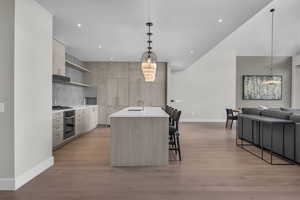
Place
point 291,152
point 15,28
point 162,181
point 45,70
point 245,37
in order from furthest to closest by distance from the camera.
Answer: point 245,37
point 291,152
point 45,70
point 162,181
point 15,28

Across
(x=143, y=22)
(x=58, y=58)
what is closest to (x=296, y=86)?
(x=143, y=22)

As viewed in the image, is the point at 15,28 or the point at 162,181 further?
the point at 162,181

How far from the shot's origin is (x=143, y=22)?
3.86m

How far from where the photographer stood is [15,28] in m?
2.55

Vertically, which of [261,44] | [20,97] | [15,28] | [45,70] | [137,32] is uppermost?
[261,44]

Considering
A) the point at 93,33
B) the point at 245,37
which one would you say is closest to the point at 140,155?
the point at 93,33

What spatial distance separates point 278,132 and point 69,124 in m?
4.77

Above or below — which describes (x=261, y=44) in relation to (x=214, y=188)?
above

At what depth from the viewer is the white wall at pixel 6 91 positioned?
2.53m

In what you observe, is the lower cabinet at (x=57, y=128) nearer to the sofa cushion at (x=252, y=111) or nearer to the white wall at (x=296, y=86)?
the sofa cushion at (x=252, y=111)

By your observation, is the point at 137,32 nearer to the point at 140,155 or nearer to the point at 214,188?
the point at 140,155

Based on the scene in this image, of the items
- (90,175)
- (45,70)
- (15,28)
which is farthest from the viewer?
(45,70)

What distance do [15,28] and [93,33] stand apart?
218 cm

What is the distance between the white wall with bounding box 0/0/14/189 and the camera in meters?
2.53
